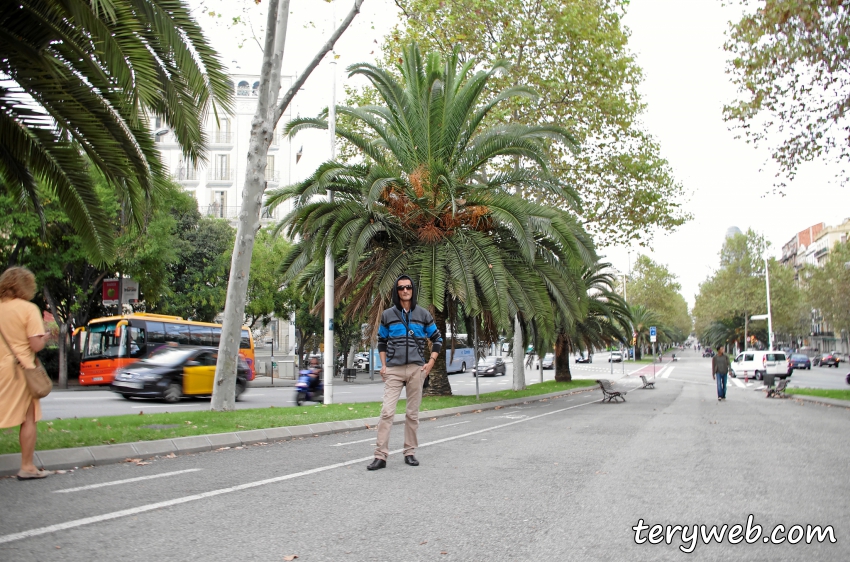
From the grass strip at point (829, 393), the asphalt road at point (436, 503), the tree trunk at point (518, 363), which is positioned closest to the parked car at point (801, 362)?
the grass strip at point (829, 393)

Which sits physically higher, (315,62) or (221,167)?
(221,167)

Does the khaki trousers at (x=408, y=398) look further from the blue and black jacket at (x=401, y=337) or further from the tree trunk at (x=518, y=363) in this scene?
the tree trunk at (x=518, y=363)

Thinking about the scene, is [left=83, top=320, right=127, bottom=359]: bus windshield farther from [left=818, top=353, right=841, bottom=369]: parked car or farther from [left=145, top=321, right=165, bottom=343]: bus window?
[left=818, top=353, right=841, bottom=369]: parked car

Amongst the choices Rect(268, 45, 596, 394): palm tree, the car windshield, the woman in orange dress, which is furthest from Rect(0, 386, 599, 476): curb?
the car windshield

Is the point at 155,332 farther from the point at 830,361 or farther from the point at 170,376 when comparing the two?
the point at 830,361

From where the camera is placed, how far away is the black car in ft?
66.7

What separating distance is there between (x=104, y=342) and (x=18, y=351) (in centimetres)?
2469

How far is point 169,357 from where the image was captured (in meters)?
21.1

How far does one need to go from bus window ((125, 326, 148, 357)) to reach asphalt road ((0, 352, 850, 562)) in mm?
21481

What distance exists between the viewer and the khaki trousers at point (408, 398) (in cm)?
720

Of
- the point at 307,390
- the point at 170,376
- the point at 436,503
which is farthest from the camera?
the point at 170,376

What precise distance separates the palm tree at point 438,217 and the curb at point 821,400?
7.92 meters

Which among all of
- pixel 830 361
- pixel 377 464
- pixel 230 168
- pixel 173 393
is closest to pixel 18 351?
pixel 377 464

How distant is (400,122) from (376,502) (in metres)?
14.6
